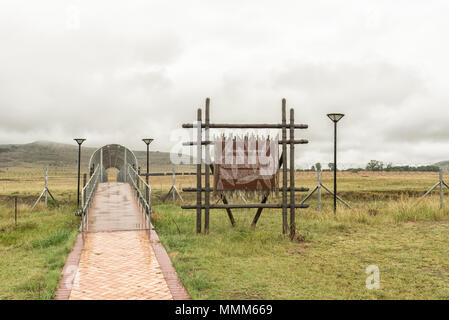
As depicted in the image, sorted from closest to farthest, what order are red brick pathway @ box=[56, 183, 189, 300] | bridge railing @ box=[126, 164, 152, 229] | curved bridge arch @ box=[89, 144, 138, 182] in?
1. red brick pathway @ box=[56, 183, 189, 300]
2. bridge railing @ box=[126, 164, 152, 229]
3. curved bridge arch @ box=[89, 144, 138, 182]

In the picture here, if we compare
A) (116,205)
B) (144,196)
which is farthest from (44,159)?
(144,196)

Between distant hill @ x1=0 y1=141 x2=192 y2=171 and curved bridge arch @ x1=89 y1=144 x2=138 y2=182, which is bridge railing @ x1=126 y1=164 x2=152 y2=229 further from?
distant hill @ x1=0 y1=141 x2=192 y2=171

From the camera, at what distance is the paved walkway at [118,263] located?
17.2ft

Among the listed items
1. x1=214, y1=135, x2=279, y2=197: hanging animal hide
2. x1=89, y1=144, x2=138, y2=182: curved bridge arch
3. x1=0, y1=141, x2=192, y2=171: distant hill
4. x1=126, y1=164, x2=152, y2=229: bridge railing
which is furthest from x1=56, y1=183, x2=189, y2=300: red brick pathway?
x1=0, y1=141, x2=192, y2=171: distant hill

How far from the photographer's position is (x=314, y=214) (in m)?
13.8

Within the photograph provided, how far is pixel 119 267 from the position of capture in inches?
255

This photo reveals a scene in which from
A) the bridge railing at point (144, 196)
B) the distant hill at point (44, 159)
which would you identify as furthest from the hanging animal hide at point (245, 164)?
the distant hill at point (44, 159)

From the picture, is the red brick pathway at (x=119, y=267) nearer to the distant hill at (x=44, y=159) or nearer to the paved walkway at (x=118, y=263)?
the paved walkway at (x=118, y=263)

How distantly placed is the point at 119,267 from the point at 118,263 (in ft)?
0.96

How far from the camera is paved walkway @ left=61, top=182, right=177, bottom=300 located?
5.25m

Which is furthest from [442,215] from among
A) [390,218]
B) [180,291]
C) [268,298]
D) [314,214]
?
[180,291]

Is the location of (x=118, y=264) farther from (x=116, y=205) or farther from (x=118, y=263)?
(x=116, y=205)
